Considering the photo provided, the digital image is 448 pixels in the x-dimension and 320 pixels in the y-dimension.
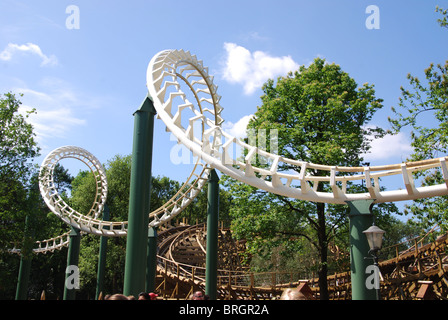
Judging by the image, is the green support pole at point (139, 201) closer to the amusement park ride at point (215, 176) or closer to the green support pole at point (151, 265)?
the amusement park ride at point (215, 176)

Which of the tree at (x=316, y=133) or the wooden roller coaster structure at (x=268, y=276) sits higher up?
the tree at (x=316, y=133)

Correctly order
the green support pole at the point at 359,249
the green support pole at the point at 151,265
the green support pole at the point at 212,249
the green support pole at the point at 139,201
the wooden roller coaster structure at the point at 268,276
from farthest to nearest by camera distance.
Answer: the green support pole at the point at 151,265
the wooden roller coaster structure at the point at 268,276
the green support pole at the point at 212,249
the green support pole at the point at 139,201
the green support pole at the point at 359,249

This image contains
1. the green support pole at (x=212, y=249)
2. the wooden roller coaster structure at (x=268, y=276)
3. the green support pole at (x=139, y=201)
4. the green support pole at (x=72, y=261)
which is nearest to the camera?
the green support pole at (x=139, y=201)

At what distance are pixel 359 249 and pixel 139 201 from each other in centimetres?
525

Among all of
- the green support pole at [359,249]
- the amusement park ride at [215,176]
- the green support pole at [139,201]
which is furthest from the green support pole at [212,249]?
the green support pole at [359,249]

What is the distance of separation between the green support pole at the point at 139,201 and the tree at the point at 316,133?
20.5ft

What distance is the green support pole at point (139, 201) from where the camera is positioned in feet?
30.7

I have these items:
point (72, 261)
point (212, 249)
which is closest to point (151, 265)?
point (212, 249)

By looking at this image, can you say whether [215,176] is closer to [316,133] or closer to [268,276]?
[316,133]

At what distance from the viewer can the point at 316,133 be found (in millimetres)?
15500

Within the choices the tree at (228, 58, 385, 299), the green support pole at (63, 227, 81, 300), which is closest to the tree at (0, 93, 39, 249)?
the green support pole at (63, 227, 81, 300)

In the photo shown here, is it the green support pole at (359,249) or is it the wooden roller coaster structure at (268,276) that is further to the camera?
the wooden roller coaster structure at (268,276)

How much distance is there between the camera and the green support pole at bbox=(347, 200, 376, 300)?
777cm
